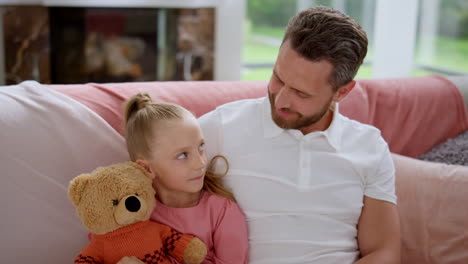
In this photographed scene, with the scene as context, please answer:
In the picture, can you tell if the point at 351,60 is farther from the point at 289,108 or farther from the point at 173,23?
the point at 173,23

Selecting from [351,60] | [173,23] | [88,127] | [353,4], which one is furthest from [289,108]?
[353,4]

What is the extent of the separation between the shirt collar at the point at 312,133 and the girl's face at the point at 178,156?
0.23 meters

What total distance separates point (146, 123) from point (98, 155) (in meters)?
0.24

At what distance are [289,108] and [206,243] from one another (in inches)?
16.6

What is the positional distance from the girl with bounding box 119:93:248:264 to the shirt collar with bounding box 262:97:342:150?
0.19 metres

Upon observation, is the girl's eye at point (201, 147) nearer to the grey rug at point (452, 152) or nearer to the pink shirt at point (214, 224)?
the pink shirt at point (214, 224)

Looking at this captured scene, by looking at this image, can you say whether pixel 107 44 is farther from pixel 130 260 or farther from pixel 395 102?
pixel 130 260

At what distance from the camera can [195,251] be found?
1.40 meters

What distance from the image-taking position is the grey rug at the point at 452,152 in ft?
6.37

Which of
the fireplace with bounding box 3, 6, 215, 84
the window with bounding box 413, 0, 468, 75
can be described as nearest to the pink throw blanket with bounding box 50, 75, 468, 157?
the fireplace with bounding box 3, 6, 215, 84

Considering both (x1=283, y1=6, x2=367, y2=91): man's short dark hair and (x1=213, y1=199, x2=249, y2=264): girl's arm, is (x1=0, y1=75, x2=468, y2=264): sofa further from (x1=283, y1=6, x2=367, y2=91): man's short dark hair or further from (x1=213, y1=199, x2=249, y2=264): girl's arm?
(x1=283, y1=6, x2=367, y2=91): man's short dark hair

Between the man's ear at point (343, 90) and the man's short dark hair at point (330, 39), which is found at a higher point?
the man's short dark hair at point (330, 39)

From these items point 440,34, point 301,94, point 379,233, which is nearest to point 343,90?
point 301,94

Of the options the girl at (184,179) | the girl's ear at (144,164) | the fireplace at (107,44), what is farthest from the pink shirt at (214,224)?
the fireplace at (107,44)
